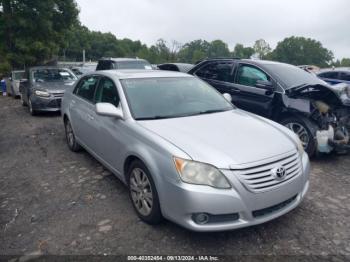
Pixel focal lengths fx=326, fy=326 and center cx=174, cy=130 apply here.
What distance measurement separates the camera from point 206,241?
316cm

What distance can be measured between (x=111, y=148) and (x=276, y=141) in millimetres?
1947

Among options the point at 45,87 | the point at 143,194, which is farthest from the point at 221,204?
the point at 45,87

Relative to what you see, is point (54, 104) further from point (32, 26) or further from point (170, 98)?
point (32, 26)

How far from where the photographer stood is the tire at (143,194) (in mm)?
3231

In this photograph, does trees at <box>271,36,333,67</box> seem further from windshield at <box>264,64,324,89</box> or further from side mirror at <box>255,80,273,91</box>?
side mirror at <box>255,80,273,91</box>

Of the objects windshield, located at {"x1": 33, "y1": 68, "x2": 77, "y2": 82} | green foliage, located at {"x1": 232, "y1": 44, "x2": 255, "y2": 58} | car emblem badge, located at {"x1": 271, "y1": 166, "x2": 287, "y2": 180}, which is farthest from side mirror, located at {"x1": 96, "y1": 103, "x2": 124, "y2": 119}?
green foliage, located at {"x1": 232, "y1": 44, "x2": 255, "y2": 58}

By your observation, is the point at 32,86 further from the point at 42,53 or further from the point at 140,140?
the point at 42,53

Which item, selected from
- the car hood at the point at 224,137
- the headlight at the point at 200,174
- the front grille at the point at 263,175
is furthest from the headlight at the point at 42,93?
the front grille at the point at 263,175

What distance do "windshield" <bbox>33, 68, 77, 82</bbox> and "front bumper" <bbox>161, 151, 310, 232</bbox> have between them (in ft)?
27.3

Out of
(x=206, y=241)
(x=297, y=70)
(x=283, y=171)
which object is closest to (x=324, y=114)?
(x=297, y=70)

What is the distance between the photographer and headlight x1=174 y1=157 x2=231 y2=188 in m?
2.85

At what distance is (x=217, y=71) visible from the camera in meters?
7.14

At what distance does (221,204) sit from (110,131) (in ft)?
5.94

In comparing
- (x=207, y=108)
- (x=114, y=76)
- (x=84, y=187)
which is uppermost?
(x=114, y=76)
